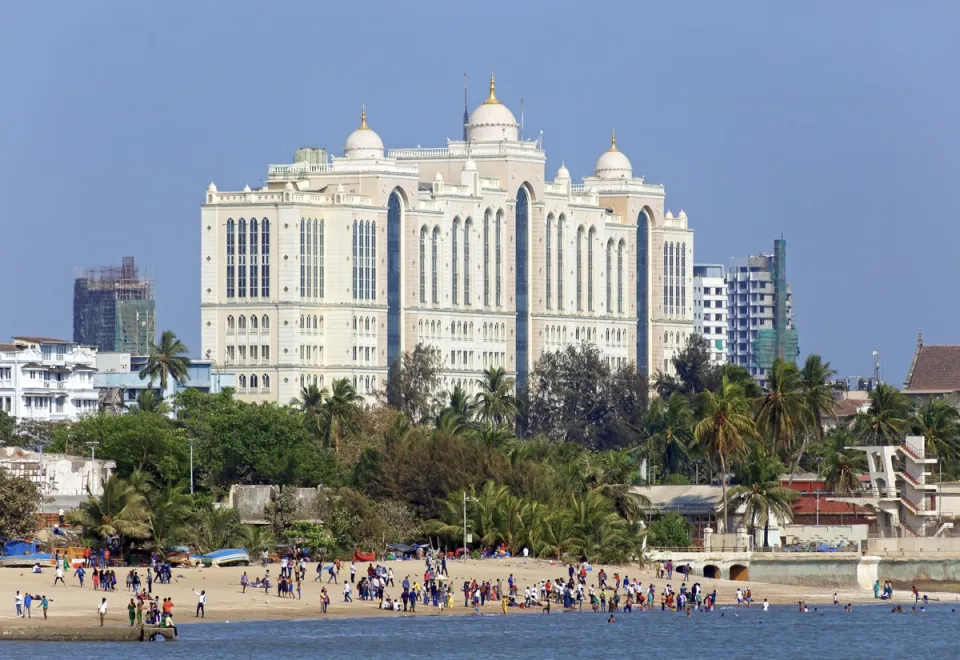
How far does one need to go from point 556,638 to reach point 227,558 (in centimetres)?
1671

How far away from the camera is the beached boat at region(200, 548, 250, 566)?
120312 mm

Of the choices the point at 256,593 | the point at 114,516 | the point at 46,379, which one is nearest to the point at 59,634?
the point at 256,593

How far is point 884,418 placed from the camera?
15775cm

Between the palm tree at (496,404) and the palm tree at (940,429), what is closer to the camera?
the palm tree at (940,429)

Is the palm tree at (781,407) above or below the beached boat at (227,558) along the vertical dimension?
above

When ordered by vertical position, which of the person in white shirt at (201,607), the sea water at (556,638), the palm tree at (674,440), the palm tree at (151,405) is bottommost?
the sea water at (556,638)

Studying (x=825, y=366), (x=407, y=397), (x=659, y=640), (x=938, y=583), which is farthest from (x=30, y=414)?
(x=659, y=640)

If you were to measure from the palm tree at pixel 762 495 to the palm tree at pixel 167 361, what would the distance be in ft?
190

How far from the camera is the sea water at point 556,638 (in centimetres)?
10294

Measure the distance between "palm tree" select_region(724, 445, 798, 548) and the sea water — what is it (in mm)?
12372

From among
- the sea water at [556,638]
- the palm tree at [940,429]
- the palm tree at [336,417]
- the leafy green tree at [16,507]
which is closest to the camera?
the sea water at [556,638]

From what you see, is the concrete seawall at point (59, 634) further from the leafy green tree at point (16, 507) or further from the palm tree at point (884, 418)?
the palm tree at point (884, 418)

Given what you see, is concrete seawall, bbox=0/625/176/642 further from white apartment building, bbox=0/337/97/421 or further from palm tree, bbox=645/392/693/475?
white apartment building, bbox=0/337/97/421

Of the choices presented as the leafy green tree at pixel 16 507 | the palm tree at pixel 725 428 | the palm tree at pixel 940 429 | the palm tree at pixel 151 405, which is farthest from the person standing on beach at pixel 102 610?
the palm tree at pixel 151 405
